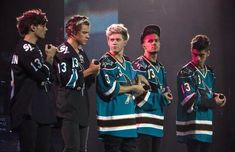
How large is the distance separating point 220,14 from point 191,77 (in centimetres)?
79

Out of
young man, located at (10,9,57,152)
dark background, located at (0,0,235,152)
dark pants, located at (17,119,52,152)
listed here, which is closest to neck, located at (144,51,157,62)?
dark background, located at (0,0,235,152)

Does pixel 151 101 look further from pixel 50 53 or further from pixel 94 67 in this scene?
pixel 50 53

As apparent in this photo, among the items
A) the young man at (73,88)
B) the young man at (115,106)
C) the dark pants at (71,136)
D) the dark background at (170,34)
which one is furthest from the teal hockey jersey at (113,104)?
the dark background at (170,34)

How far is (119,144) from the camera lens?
3086 mm

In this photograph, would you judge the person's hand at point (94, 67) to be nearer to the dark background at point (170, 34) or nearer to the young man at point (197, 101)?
the dark background at point (170, 34)

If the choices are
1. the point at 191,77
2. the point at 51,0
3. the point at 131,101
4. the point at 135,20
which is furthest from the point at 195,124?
the point at 51,0

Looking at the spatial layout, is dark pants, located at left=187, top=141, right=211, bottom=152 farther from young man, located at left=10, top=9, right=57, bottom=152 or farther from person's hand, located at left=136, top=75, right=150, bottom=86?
young man, located at left=10, top=9, right=57, bottom=152

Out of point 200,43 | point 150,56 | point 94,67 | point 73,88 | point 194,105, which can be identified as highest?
point 200,43

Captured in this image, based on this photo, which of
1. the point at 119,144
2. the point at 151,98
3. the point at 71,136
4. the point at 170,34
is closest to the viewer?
the point at 71,136

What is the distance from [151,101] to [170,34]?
0.85 meters

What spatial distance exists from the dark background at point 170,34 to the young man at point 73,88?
59 cm

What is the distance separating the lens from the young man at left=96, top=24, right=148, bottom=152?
3.08m

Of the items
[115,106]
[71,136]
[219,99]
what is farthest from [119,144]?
[219,99]

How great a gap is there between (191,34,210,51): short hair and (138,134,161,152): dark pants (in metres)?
0.86
